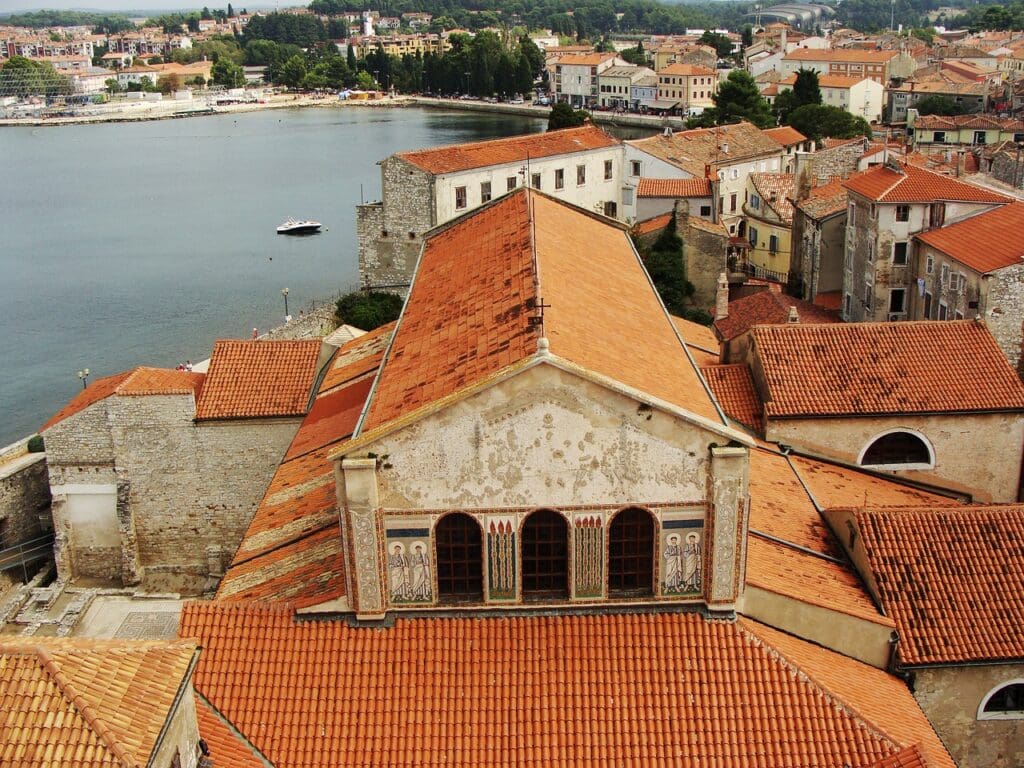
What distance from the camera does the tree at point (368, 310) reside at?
1761 inches

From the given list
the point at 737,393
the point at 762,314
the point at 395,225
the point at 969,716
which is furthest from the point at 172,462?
the point at 395,225

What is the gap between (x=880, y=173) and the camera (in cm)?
3959

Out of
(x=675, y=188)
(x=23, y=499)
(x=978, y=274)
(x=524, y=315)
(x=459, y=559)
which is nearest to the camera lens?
(x=459, y=559)

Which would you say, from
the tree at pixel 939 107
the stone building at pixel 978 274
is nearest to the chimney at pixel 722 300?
the stone building at pixel 978 274

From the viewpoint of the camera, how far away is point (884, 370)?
887 inches

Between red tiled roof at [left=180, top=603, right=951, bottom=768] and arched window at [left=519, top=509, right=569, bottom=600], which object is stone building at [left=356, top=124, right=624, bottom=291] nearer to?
arched window at [left=519, top=509, right=569, bottom=600]

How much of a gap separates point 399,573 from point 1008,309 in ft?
73.5

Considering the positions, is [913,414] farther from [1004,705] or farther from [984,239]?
[984,239]

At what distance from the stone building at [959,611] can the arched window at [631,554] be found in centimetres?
364

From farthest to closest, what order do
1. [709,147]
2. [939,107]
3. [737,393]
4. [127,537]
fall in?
[939,107] < [709,147] < [127,537] < [737,393]

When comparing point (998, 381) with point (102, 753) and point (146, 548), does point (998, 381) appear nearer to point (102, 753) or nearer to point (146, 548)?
point (102, 753)

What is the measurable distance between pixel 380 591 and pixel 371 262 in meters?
34.9

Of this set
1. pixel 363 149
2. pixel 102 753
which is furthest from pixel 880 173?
pixel 363 149

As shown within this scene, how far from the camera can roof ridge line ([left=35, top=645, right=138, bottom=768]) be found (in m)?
10.2
